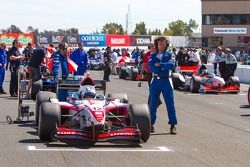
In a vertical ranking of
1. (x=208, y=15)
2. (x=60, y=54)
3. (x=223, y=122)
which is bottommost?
(x=223, y=122)

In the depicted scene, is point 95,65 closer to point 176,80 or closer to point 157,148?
point 176,80

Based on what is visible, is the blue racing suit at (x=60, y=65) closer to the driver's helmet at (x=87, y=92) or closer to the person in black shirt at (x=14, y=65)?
the driver's helmet at (x=87, y=92)

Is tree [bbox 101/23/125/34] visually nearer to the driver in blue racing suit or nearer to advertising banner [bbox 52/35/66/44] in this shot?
advertising banner [bbox 52/35/66/44]

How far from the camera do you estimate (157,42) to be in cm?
1156

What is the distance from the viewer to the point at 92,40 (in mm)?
65500

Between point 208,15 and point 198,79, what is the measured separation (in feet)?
221

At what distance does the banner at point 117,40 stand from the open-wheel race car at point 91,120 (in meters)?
55.8

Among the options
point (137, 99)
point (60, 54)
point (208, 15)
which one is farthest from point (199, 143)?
point (208, 15)

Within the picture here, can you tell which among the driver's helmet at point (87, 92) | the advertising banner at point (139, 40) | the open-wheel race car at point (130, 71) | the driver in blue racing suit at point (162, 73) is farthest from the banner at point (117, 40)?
the driver's helmet at point (87, 92)

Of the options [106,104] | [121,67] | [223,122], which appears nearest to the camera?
[106,104]

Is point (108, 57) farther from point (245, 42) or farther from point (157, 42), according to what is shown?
point (245, 42)

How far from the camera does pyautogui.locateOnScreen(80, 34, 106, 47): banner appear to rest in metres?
65.4

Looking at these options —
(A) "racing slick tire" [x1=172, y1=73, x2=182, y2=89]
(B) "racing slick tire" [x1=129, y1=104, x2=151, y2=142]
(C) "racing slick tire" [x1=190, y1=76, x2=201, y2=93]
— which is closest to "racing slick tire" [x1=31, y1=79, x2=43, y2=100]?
(C) "racing slick tire" [x1=190, y1=76, x2=201, y2=93]

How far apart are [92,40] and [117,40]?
3.69m
